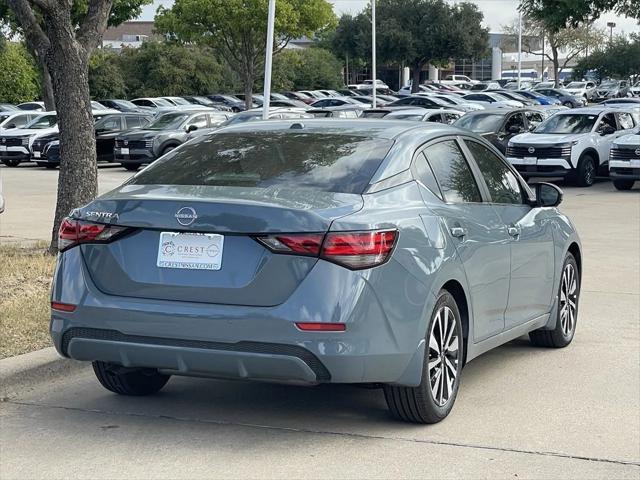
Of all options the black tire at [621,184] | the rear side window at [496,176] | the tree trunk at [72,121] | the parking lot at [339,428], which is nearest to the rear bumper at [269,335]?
the parking lot at [339,428]

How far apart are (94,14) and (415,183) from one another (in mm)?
6523

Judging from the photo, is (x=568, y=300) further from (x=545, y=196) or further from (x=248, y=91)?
(x=248, y=91)

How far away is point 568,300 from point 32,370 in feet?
12.3

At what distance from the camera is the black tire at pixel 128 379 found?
6.55 metres

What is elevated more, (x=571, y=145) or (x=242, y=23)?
(x=242, y=23)

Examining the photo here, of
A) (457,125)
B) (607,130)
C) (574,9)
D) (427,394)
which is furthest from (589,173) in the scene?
(427,394)

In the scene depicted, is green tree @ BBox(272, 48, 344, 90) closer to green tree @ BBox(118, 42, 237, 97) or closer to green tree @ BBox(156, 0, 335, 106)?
green tree @ BBox(118, 42, 237, 97)

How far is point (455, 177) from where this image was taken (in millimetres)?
6844

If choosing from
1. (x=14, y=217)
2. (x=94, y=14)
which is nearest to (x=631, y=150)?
(x=14, y=217)

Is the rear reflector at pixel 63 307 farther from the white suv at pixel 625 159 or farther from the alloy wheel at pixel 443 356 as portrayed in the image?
the white suv at pixel 625 159

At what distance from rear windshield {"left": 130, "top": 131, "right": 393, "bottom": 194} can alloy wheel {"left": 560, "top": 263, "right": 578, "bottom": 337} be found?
95.1 inches

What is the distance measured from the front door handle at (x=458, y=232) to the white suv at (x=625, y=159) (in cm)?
1769

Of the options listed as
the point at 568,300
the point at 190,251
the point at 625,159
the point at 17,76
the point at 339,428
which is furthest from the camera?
the point at 17,76

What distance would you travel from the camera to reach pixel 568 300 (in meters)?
8.39
